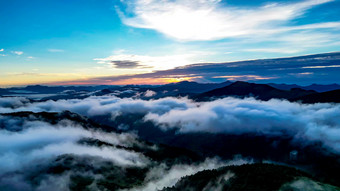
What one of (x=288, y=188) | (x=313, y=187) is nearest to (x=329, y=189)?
(x=313, y=187)

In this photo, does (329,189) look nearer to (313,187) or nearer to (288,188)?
(313,187)
